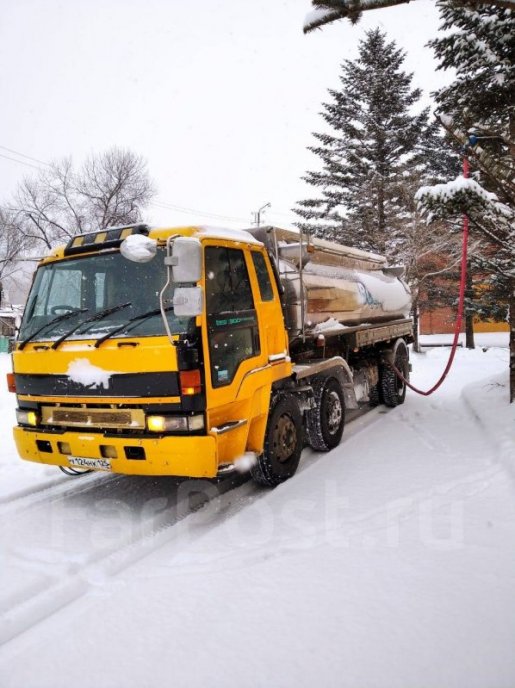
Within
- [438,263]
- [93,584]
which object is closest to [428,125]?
[438,263]

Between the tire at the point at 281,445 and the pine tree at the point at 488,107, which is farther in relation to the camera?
the pine tree at the point at 488,107

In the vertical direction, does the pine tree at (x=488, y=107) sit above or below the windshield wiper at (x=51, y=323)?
above

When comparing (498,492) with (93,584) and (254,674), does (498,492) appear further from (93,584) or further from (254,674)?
(93,584)

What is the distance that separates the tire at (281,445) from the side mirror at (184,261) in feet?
6.07

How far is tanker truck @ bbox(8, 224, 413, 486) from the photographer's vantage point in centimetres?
388

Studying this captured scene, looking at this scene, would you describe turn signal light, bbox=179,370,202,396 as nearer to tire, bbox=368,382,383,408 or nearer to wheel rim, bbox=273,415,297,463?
wheel rim, bbox=273,415,297,463

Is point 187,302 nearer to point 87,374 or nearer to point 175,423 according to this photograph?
point 175,423

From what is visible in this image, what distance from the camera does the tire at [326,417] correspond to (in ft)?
20.0

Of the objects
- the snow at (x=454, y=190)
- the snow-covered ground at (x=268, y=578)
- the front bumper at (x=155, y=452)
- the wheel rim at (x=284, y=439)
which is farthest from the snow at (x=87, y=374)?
the snow at (x=454, y=190)

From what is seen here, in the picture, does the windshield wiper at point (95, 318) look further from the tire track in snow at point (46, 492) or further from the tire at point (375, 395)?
the tire at point (375, 395)

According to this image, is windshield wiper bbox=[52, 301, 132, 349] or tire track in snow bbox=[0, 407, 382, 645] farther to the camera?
windshield wiper bbox=[52, 301, 132, 349]

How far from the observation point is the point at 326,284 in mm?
6391

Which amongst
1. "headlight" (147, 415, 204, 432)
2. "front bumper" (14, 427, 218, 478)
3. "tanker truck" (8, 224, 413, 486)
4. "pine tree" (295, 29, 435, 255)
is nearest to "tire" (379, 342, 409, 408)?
"tanker truck" (8, 224, 413, 486)

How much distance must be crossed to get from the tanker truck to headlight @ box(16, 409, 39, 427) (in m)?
0.01
